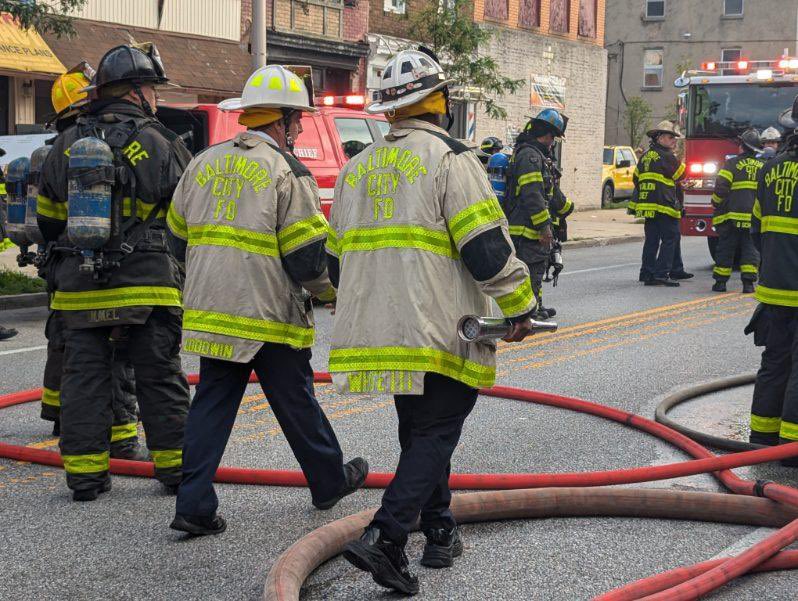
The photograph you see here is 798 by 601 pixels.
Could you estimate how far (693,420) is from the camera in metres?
7.34

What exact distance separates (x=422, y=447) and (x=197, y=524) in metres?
1.15

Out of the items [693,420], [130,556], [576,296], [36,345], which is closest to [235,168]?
[130,556]

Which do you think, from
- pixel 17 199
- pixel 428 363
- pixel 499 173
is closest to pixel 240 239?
pixel 428 363

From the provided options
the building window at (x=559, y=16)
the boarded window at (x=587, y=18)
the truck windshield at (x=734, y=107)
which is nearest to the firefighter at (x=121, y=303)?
the truck windshield at (x=734, y=107)

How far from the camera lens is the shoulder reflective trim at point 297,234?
4.89m

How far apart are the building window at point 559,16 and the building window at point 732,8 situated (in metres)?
15.3

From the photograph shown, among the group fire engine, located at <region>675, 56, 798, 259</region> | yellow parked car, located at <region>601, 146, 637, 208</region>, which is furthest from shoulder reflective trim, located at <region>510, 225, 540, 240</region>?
yellow parked car, located at <region>601, 146, 637, 208</region>

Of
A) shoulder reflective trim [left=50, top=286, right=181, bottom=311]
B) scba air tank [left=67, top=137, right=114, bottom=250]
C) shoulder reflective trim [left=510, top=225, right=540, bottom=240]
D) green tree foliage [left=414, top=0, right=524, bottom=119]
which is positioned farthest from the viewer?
green tree foliage [left=414, top=0, right=524, bottom=119]

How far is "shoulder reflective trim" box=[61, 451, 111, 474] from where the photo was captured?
17.7 ft

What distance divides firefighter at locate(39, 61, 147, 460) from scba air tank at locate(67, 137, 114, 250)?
1.41ft

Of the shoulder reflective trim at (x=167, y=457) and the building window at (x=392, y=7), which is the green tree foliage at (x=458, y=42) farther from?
the shoulder reflective trim at (x=167, y=457)

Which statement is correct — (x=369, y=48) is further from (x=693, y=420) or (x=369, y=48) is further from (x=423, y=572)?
(x=423, y=572)

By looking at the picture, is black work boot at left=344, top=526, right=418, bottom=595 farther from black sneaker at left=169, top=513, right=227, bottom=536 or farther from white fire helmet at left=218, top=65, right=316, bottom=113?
white fire helmet at left=218, top=65, right=316, bottom=113

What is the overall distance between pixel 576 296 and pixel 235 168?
9278 millimetres
